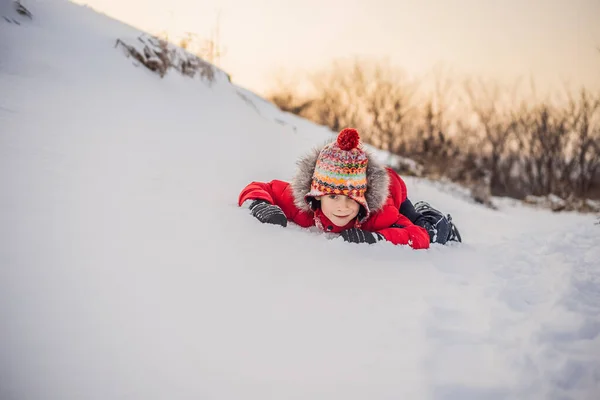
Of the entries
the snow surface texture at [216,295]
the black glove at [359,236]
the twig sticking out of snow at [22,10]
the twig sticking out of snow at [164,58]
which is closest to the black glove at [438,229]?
the snow surface texture at [216,295]

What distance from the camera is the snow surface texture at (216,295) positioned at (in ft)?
3.33

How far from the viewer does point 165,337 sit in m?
1.09

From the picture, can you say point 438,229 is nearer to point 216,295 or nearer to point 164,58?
point 216,295

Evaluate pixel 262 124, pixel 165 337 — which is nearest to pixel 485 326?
pixel 165 337

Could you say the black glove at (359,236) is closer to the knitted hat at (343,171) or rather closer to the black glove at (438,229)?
the knitted hat at (343,171)

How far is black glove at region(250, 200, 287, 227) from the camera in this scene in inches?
78.5

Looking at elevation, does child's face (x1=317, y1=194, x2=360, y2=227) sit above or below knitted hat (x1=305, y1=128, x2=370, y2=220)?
below

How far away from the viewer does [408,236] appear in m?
2.10

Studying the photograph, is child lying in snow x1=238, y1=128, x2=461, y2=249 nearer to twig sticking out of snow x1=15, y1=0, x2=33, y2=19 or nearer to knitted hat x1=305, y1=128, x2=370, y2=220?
knitted hat x1=305, y1=128, x2=370, y2=220

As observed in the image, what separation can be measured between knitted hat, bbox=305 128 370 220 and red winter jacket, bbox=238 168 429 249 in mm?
94

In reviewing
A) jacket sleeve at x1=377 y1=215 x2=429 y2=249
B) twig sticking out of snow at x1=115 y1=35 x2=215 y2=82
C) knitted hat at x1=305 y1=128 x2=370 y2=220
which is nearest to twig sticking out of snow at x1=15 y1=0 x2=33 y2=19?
twig sticking out of snow at x1=115 y1=35 x2=215 y2=82

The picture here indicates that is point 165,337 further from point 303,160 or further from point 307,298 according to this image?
point 303,160

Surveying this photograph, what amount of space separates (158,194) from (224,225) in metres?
0.38

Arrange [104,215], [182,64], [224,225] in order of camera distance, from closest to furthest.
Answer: [104,215], [224,225], [182,64]
